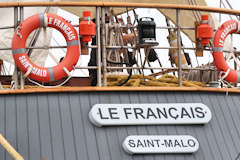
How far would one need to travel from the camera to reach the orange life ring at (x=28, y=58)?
7574 millimetres

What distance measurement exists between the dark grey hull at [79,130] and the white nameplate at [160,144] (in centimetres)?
8

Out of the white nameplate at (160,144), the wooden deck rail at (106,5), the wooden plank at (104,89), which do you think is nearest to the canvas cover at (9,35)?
the wooden deck rail at (106,5)

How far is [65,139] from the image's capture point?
726cm

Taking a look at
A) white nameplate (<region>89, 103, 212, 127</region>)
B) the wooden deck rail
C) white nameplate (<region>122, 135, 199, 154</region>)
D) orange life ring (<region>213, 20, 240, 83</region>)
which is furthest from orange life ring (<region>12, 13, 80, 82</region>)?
orange life ring (<region>213, 20, 240, 83</region>)

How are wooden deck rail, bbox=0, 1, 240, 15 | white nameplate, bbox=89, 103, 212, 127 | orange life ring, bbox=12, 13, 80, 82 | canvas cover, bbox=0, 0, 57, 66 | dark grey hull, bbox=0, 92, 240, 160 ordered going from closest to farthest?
dark grey hull, bbox=0, 92, 240, 160, white nameplate, bbox=89, 103, 212, 127, orange life ring, bbox=12, 13, 80, 82, wooden deck rail, bbox=0, 1, 240, 15, canvas cover, bbox=0, 0, 57, 66

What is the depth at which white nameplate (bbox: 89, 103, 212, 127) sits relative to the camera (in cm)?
741

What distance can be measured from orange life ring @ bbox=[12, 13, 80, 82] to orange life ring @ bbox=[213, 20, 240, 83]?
185 cm

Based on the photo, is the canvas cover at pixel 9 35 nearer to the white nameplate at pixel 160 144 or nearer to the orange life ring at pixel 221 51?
the orange life ring at pixel 221 51

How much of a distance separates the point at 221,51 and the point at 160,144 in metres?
1.64

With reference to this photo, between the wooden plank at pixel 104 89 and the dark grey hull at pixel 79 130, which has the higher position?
the wooden plank at pixel 104 89

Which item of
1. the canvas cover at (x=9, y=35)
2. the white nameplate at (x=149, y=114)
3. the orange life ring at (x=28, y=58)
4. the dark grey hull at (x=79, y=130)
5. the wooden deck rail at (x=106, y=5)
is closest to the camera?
the dark grey hull at (x=79, y=130)

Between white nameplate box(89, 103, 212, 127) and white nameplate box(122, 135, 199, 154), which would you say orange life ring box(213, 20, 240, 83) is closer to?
white nameplate box(89, 103, 212, 127)

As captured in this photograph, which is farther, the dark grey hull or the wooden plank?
the wooden plank

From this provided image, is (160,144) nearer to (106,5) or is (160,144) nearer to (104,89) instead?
(104,89)
